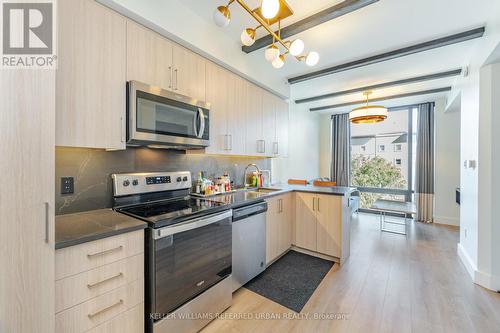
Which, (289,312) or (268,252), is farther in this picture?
(268,252)

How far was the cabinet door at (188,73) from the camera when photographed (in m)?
1.95

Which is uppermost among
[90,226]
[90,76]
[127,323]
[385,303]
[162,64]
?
[162,64]

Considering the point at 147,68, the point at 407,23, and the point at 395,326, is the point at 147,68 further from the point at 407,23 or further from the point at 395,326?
the point at 395,326

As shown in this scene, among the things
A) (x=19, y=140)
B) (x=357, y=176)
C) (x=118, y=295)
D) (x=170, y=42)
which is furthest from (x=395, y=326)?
(x=357, y=176)

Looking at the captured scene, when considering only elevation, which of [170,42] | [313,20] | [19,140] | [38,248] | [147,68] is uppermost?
[313,20]

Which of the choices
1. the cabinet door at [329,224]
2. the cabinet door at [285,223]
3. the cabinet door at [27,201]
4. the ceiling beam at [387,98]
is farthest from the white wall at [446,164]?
the cabinet door at [27,201]

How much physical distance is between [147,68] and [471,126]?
3.69m

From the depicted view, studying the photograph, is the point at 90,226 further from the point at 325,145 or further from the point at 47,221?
the point at 325,145

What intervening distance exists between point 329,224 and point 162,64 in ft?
8.71

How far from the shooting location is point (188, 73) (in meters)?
2.05

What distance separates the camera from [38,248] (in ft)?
3.15

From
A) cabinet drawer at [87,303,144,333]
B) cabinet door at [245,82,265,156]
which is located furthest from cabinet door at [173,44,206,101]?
cabinet drawer at [87,303,144,333]

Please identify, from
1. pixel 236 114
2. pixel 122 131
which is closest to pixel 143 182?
pixel 122 131

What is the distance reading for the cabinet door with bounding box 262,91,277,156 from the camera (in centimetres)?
322
